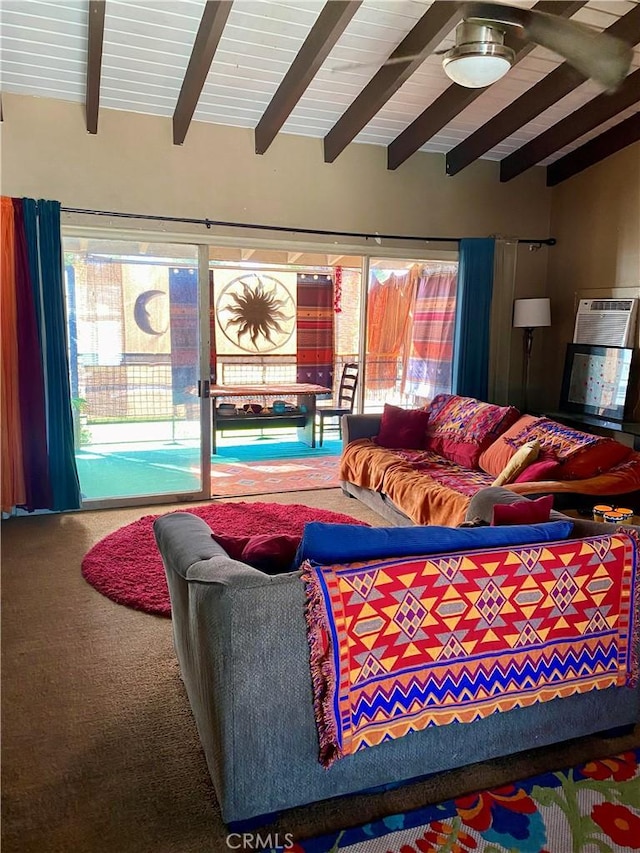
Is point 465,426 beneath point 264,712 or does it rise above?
above

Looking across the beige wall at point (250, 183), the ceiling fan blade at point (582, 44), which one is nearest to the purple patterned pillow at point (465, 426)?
the beige wall at point (250, 183)

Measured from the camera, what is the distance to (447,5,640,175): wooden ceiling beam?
11.7 ft

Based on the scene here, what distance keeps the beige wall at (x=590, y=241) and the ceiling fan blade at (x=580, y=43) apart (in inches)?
119

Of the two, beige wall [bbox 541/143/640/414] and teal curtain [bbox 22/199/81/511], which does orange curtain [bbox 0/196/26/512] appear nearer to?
teal curtain [bbox 22/199/81/511]

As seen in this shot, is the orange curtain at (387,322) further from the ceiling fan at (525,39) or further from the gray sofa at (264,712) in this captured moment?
the gray sofa at (264,712)

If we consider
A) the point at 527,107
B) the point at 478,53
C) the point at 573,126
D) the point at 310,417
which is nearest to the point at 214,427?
the point at 310,417

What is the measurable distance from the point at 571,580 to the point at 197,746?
1341mm

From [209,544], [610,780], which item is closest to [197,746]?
[209,544]

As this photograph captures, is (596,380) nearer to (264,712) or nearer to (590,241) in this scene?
(590,241)

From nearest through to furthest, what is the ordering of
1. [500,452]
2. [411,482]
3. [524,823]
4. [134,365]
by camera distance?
[524,823], [411,482], [500,452], [134,365]

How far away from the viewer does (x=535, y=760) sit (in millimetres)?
2119

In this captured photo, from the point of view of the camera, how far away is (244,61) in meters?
3.96

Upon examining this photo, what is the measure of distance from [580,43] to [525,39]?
0.63ft

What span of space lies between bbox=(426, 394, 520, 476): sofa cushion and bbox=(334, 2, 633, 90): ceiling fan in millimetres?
2328
